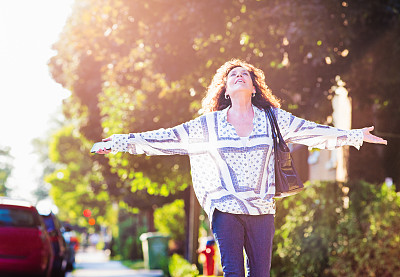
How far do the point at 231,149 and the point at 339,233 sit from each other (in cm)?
570

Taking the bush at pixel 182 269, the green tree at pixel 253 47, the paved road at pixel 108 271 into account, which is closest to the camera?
the green tree at pixel 253 47

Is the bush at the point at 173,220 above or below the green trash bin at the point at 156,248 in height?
above

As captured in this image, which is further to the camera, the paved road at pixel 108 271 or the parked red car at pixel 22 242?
the paved road at pixel 108 271

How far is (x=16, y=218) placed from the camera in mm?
11984

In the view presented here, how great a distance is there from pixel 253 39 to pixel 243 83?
590 centimetres

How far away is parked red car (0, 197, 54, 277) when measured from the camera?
11.6m

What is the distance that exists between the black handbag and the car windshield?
7707 mm

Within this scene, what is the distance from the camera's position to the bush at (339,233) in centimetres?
944

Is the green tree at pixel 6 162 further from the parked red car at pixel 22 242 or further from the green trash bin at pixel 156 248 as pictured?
the parked red car at pixel 22 242

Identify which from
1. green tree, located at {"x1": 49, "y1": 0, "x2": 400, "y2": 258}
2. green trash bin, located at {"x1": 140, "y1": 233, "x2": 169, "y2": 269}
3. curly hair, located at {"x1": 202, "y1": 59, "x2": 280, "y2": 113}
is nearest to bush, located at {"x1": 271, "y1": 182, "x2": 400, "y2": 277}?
green tree, located at {"x1": 49, "y1": 0, "x2": 400, "y2": 258}

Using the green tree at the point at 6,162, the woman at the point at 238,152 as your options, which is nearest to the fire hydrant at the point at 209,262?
the woman at the point at 238,152

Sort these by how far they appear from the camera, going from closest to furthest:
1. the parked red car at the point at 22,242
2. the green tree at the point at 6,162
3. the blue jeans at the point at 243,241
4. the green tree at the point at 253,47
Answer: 1. the blue jeans at the point at 243,241
2. the green tree at the point at 253,47
3. the parked red car at the point at 22,242
4. the green tree at the point at 6,162

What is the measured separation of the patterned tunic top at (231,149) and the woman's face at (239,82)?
14 centimetres

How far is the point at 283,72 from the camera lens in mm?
11148
